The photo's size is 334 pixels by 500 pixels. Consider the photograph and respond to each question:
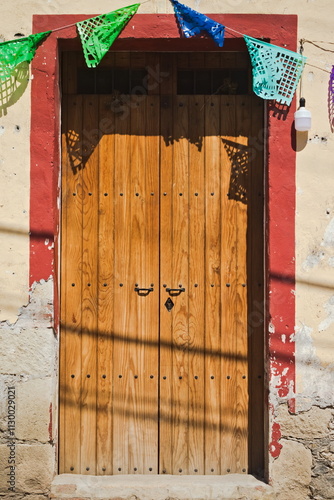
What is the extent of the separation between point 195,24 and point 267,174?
1.01 m

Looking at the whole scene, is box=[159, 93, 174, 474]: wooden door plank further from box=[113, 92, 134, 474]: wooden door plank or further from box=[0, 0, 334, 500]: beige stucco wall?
box=[0, 0, 334, 500]: beige stucco wall

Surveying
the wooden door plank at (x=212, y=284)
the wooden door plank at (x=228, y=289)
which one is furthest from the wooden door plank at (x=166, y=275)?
the wooden door plank at (x=228, y=289)

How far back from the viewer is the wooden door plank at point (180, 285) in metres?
4.22

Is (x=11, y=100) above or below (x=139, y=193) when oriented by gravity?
above

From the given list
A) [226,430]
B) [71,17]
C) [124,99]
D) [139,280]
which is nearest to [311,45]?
[124,99]

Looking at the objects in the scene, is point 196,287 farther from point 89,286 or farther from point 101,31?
point 101,31

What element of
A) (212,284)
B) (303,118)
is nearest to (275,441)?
(212,284)

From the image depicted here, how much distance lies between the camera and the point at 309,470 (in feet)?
13.0

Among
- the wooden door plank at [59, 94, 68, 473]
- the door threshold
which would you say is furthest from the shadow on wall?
the door threshold

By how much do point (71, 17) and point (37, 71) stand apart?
391 millimetres

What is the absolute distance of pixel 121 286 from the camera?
13.9ft

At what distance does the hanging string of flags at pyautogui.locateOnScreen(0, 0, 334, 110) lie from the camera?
3.96 m

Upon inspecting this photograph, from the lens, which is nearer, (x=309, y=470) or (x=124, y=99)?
(x=309, y=470)

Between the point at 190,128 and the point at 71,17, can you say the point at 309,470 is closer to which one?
Answer: the point at 190,128
